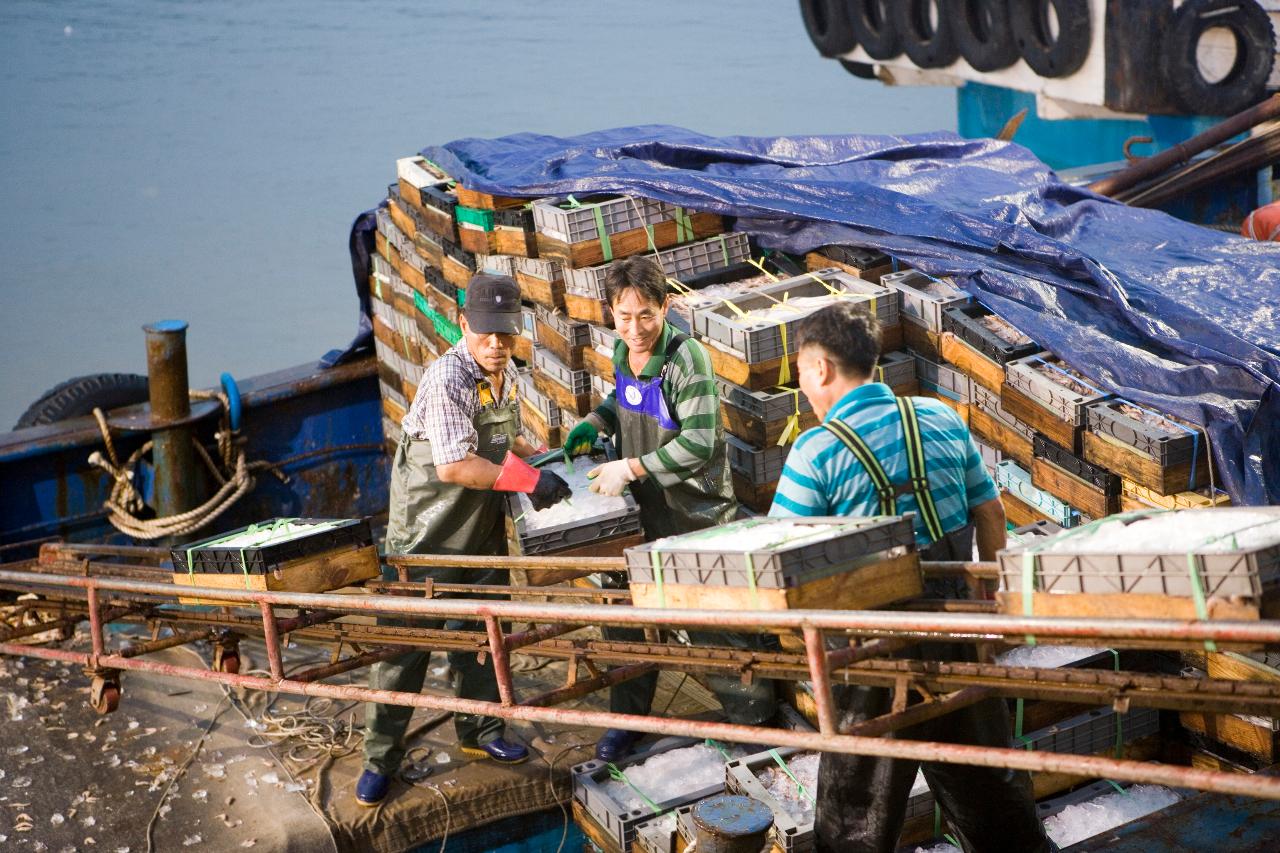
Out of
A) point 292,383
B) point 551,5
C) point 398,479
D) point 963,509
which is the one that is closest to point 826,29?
point 292,383

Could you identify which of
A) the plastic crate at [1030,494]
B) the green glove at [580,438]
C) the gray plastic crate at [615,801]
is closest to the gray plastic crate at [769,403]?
the green glove at [580,438]

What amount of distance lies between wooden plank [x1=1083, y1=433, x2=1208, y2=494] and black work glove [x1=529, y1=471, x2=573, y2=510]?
6.83ft

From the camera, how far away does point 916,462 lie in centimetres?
347

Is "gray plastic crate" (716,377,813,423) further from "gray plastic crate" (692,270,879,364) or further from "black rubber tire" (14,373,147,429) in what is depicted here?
"black rubber tire" (14,373,147,429)

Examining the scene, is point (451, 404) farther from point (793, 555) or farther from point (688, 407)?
point (793, 555)

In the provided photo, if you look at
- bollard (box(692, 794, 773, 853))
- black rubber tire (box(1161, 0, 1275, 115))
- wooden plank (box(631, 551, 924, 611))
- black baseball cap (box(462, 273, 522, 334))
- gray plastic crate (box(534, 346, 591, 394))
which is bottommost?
bollard (box(692, 794, 773, 853))

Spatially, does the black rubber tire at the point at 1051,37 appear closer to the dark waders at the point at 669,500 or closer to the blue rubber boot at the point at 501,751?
the dark waders at the point at 669,500

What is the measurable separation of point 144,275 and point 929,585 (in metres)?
25.2

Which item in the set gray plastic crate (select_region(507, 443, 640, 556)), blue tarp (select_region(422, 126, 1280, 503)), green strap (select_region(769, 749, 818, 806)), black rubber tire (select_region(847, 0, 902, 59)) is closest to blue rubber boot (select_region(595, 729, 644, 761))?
green strap (select_region(769, 749, 818, 806))

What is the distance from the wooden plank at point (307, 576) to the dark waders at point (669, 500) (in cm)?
112

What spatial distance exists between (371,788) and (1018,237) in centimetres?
394

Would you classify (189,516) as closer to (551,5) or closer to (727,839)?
(727,839)

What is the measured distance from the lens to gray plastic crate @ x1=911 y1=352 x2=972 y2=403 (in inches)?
230

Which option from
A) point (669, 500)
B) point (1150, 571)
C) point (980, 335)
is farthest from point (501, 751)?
point (1150, 571)
